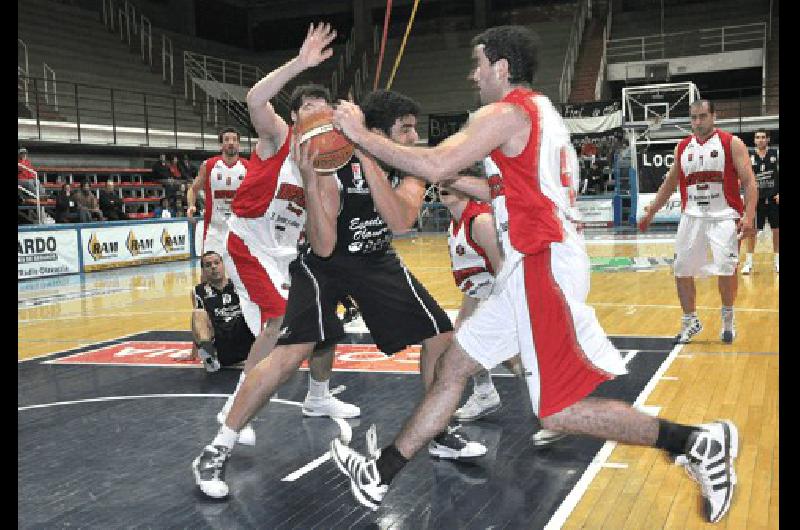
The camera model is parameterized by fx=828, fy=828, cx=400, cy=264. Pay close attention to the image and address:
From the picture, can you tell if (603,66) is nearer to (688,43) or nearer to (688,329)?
(688,43)

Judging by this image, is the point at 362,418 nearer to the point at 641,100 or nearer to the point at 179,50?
the point at 641,100

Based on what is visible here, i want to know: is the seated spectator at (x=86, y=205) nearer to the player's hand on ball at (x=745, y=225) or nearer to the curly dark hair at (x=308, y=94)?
the player's hand on ball at (x=745, y=225)

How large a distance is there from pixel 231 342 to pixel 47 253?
1007 cm

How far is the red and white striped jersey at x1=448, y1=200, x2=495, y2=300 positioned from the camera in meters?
5.48

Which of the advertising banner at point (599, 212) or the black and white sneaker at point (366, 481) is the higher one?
the advertising banner at point (599, 212)

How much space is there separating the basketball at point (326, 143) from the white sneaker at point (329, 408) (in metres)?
2.33

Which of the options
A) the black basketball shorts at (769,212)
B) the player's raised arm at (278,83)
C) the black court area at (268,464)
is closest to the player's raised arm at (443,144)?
the player's raised arm at (278,83)

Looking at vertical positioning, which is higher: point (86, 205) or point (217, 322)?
point (86, 205)

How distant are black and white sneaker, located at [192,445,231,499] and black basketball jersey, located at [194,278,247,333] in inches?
124

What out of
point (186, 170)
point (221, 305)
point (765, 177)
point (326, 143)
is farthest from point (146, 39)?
point (326, 143)

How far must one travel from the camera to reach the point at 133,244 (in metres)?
17.9

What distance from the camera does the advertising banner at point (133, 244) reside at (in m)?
16.9

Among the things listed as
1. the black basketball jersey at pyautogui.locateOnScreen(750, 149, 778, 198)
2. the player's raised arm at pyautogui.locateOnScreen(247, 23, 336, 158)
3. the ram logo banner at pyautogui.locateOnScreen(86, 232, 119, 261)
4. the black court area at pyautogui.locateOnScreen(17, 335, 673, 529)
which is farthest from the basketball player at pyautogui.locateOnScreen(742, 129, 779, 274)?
the ram logo banner at pyautogui.locateOnScreen(86, 232, 119, 261)

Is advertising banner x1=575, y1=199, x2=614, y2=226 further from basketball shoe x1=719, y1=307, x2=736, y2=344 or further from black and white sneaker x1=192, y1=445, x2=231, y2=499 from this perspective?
black and white sneaker x1=192, y1=445, x2=231, y2=499
